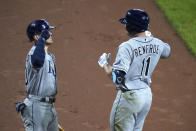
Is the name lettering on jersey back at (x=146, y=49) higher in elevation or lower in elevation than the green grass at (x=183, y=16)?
higher

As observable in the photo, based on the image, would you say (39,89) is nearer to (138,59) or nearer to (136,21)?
(138,59)

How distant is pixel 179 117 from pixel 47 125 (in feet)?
8.74

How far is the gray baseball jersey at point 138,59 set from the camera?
17.0ft

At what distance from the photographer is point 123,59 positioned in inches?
203

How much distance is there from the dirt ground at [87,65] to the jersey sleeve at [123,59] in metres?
2.28

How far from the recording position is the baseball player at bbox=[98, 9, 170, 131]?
5227 mm

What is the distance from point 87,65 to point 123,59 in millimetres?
3927

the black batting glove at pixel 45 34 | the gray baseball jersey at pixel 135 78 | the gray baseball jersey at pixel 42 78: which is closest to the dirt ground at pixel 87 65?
the gray baseball jersey at pixel 42 78

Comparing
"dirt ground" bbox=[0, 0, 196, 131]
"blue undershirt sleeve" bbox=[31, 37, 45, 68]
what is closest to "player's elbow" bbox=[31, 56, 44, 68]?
"blue undershirt sleeve" bbox=[31, 37, 45, 68]

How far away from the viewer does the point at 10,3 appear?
38.1 feet

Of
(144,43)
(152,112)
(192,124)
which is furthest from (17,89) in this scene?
(144,43)

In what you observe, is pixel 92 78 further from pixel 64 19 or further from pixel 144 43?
pixel 144 43

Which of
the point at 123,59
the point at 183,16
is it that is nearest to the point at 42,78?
the point at 123,59

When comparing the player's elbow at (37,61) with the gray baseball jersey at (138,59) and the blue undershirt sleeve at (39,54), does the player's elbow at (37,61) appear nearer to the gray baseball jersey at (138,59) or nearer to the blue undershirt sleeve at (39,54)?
the blue undershirt sleeve at (39,54)
